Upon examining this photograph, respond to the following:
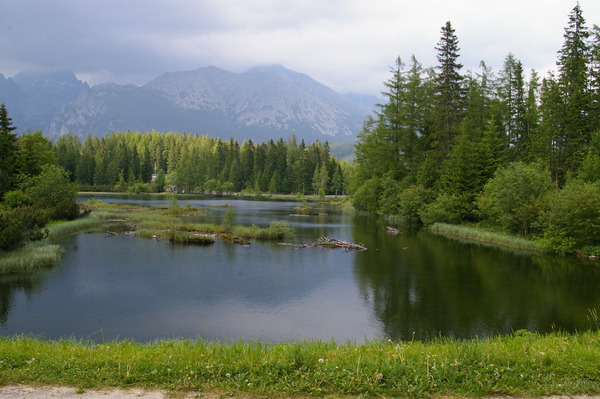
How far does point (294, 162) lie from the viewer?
510ft

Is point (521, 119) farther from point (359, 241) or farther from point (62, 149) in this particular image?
point (62, 149)

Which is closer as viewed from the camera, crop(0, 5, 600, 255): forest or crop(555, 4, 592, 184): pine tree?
crop(0, 5, 600, 255): forest

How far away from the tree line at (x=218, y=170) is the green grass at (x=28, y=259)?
329 feet

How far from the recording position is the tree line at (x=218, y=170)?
457 ft

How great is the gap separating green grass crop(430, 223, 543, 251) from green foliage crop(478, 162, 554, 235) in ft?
5.13

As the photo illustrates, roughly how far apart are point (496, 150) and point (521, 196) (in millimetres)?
16651

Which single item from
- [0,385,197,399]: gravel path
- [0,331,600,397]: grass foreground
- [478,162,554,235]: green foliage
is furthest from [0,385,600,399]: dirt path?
[478,162,554,235]: green foliage

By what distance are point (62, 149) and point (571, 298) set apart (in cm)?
16311

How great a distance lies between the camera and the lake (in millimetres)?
16906

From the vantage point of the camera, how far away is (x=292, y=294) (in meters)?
22.6

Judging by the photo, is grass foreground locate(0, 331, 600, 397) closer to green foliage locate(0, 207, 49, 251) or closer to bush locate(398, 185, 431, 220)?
green foliage locate(0, 207, 49, 251)

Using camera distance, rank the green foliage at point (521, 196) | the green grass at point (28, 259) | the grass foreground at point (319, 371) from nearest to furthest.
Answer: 1. the grass foreground at point (319, 371)
2. the green grass at point (28, 259)
3. the green foliage at point (521, 196)

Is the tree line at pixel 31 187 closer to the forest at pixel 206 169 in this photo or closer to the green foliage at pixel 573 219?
the green foliage at pixel 573 219

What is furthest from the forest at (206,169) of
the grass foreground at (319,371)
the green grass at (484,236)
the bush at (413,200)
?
the grass foreground at (319,371)
